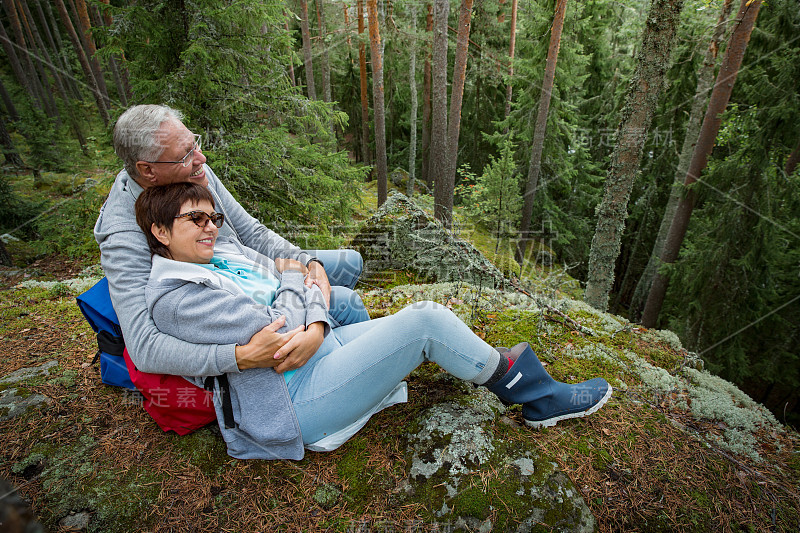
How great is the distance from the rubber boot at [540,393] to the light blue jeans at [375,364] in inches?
7.2

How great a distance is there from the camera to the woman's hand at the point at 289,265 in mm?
2604

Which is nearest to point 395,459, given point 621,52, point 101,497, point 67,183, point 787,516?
point 101,497

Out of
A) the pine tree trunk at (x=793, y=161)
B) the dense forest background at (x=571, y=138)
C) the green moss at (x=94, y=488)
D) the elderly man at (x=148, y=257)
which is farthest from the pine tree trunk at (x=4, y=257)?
the pine tree trunk at (x=793, y=161)

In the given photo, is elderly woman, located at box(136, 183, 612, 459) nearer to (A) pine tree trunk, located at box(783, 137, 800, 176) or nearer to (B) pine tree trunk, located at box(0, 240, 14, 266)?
(B) pine tree trunk, located at box(0, 240, 14, 266)

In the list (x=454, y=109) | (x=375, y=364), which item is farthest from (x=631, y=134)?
(x=454, y=109)

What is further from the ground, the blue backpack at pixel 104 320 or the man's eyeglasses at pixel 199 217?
the man's eyeglasses at pixel 199 217

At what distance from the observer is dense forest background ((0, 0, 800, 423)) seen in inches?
196

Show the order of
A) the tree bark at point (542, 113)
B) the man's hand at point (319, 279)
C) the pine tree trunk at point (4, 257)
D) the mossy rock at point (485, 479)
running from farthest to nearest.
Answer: the tree bark at point (542, 113) < the pine tree trunk at point (4, 257) < the man's hand at point (319, 279) < the mossy rock at point (485, 479)

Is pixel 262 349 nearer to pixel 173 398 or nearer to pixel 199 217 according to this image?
pixel 173 398

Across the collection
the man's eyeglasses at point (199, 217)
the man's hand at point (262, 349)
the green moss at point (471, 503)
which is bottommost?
the green moss at point (471, 503)

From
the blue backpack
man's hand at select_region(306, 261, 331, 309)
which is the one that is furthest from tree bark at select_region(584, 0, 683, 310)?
the blue backpack

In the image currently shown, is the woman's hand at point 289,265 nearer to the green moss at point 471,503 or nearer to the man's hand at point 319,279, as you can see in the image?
the man's hand at point 319,279

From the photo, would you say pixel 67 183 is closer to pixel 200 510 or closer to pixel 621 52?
pixel 200 510

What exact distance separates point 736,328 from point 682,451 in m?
7.98
